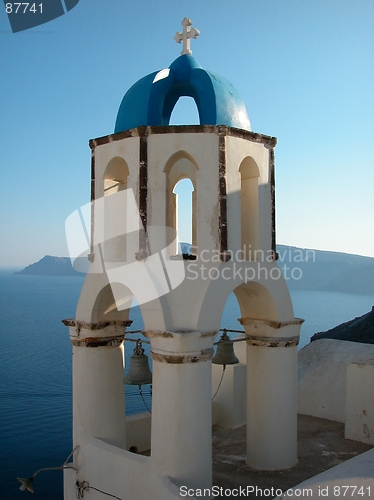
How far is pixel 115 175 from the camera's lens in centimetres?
762

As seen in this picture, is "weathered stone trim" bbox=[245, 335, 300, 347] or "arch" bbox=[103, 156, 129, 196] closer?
"arch" bbox=[103, 156, 129, 196]

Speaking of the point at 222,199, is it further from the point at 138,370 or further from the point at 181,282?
the point at 138,370

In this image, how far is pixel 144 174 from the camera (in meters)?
6.73

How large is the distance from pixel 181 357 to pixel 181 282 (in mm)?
942

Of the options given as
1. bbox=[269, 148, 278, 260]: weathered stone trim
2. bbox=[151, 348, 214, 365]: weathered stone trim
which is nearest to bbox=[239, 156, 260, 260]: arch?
bbox=[269, 148, 278, 260]: weathered stone trim

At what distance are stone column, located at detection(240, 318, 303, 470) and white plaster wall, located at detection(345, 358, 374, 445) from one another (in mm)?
1867

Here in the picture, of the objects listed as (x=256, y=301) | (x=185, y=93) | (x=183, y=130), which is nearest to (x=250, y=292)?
(x=256, y=301)

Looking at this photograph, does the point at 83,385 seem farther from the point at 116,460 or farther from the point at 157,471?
the point at 157,471

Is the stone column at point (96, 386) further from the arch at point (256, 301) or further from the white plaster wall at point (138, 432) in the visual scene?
the arch at point (256, 301)

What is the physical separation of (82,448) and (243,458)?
243cm

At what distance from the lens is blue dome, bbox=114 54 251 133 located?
687 centimetres

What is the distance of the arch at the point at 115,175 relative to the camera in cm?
736

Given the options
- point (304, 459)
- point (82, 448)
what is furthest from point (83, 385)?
point (304, 459)

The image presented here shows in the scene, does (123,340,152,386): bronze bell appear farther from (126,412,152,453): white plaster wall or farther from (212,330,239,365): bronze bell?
(212,330,239,365): bronze bell
